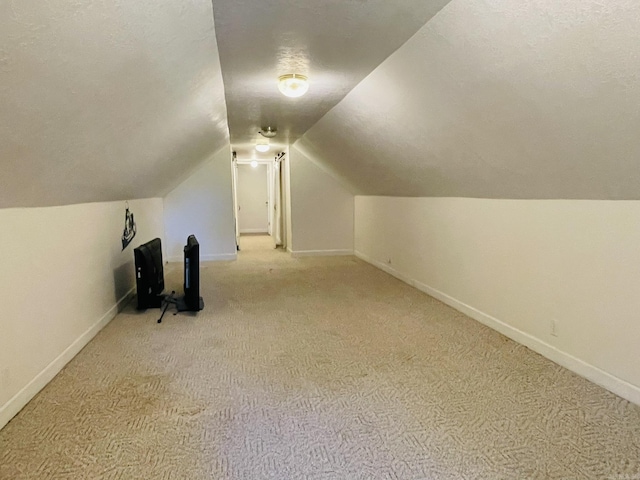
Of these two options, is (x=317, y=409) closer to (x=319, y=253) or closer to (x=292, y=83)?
(x=292, y=83)

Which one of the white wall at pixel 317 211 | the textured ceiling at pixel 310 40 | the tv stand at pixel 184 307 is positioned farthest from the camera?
the white wall at pixel 317 211

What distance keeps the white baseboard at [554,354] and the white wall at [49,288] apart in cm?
342

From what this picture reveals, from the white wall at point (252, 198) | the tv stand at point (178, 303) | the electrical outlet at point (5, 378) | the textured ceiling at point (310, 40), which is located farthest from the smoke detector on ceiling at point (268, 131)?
the white wall at point (252, 198)

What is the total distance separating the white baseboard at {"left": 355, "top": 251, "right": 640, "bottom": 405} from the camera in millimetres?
2279

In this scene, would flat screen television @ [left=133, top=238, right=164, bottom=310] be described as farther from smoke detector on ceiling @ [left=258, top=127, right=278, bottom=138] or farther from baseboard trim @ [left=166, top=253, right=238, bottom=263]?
baseboard trim @ [left=166, top=253, right=238, bottom=263]

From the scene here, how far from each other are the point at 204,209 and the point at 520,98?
5.68 m

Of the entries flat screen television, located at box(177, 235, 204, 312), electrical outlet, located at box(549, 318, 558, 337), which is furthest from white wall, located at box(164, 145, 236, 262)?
electrical outlet, located at box(549, 318, 558, 337)

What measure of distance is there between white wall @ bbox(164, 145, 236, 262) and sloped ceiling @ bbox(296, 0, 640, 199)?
3.66 m

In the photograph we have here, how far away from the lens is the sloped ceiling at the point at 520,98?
1563 millimetres

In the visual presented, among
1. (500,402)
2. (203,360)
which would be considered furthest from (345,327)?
(500,402)

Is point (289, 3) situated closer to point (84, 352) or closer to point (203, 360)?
point (203, 360)

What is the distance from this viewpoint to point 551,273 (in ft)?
9.20

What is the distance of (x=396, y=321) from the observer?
144 inches

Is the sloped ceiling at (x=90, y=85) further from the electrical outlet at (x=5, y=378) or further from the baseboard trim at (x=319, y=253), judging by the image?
the baseboard trim at (x=319, y=253)
